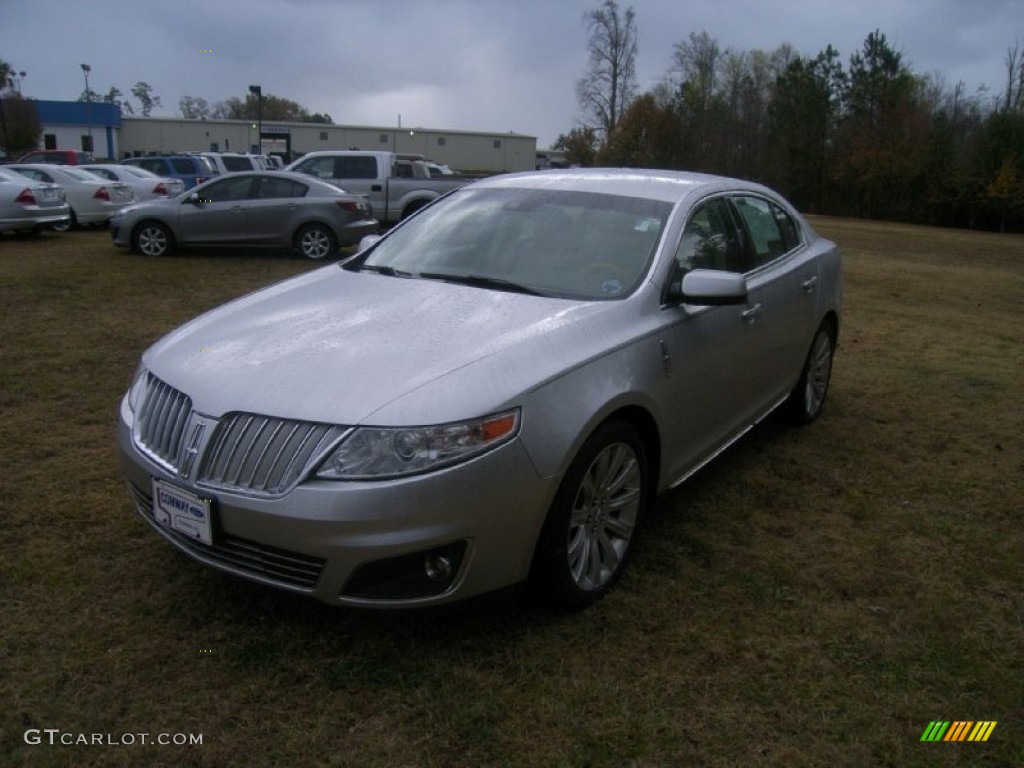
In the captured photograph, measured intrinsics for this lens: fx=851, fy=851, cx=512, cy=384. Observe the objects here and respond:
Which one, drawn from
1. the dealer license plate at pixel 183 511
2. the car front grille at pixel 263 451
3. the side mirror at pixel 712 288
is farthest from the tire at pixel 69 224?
the side mirror at pixel 712 288

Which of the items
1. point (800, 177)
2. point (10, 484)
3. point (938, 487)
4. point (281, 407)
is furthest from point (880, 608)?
point (800, 177)

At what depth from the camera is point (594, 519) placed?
3.14 m

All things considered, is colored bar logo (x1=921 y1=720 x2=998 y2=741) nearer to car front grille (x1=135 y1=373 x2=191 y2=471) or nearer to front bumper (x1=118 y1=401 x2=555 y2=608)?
front bumper (x1=118 y1=401 x2=555 y2=608)

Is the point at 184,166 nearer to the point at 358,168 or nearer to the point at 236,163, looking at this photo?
the point at 236,163

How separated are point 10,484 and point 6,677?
1.69 m

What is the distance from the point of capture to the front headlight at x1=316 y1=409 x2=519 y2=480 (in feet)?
8.37

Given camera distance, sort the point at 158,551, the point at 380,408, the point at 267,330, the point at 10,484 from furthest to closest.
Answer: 1. the point at 10,484
2. the point at 158,551
3. the point at 267,330
4. the point at 380,408

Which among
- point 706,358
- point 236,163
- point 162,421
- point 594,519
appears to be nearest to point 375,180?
point 236,163

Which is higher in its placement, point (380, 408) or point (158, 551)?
point (380, 408)

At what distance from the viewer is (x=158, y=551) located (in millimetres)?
Result: 3500

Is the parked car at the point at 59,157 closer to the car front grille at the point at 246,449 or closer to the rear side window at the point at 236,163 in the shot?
the rear side window at the point at 236,163

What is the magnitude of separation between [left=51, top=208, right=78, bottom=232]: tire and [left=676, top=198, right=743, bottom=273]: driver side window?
48.9 ft

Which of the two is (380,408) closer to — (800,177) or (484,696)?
(484,696)

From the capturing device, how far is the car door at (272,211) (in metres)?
13.1
